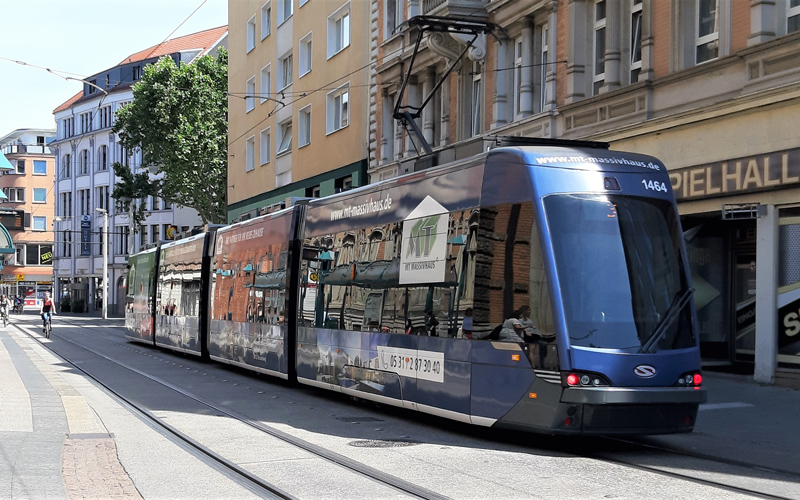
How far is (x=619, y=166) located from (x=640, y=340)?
184cm

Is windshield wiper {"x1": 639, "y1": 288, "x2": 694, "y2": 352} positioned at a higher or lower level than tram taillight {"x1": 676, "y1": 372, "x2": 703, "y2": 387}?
higher

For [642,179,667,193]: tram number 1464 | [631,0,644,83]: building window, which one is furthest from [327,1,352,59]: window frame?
[642,179,667,193]: tram number 1464

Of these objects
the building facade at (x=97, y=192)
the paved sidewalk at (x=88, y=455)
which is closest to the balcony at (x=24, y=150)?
the building facade at (x=97, y=192)

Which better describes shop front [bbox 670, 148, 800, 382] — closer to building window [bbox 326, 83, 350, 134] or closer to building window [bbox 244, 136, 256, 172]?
building window [bbox 326, 83, 350, 134]

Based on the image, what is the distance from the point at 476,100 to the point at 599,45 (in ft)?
18.2

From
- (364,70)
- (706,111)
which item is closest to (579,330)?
(706,111)

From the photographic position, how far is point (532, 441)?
11.0 metres

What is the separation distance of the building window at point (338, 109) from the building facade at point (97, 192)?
42720 mm

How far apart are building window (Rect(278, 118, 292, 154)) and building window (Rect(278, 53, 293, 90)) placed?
1.46 m

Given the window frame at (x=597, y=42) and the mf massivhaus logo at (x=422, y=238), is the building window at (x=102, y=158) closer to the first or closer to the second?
the window frame at (x=597, y=42)

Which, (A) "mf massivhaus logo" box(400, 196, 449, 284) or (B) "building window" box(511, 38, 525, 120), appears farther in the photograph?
(B) "building window" box(511, 38, 525, 120)

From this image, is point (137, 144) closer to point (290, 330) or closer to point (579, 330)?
point (290, 330)

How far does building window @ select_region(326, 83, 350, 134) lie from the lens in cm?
3408

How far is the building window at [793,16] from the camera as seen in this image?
15508mm
